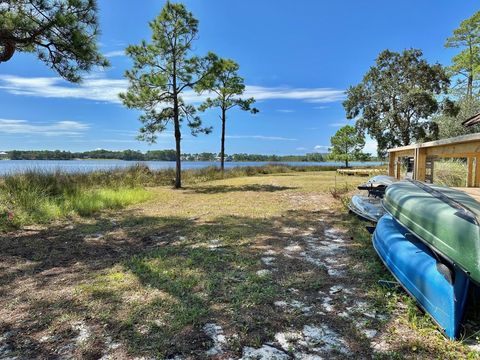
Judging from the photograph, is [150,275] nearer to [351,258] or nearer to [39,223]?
[351,258]

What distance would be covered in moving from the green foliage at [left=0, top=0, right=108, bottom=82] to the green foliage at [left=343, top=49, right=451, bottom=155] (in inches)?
721

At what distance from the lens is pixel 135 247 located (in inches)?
164

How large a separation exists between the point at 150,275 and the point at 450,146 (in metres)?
3.81

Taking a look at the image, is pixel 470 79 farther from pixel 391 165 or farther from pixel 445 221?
pixel 445 221

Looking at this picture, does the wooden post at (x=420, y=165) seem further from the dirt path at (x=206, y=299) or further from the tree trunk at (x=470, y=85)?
the tree trunk at (x=470, y=85)

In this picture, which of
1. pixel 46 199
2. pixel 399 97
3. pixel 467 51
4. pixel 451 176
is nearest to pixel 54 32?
pixel 46 199

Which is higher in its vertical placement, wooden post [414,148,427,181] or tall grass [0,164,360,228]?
wooden post [414,148,427,181]

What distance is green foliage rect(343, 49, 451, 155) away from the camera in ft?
61.5

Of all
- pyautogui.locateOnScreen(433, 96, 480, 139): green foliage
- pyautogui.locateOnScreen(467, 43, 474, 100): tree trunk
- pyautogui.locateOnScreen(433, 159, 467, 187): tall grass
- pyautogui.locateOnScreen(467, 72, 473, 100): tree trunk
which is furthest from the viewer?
pyautogui.locateOnScreen(467, 72, 473, 100): tree trunk

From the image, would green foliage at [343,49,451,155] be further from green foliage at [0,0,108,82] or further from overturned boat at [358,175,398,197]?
green foliage at [0,0,108,82]

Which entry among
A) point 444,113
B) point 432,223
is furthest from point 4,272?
point 444,113

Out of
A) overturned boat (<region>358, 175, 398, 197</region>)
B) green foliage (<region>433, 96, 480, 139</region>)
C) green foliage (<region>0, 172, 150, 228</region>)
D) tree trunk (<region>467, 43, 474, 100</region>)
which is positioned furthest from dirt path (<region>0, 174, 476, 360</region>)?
tree trunk (<region>467, 43, 474, 100</region>)

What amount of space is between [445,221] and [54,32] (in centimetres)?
636

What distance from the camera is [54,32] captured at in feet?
18.0
